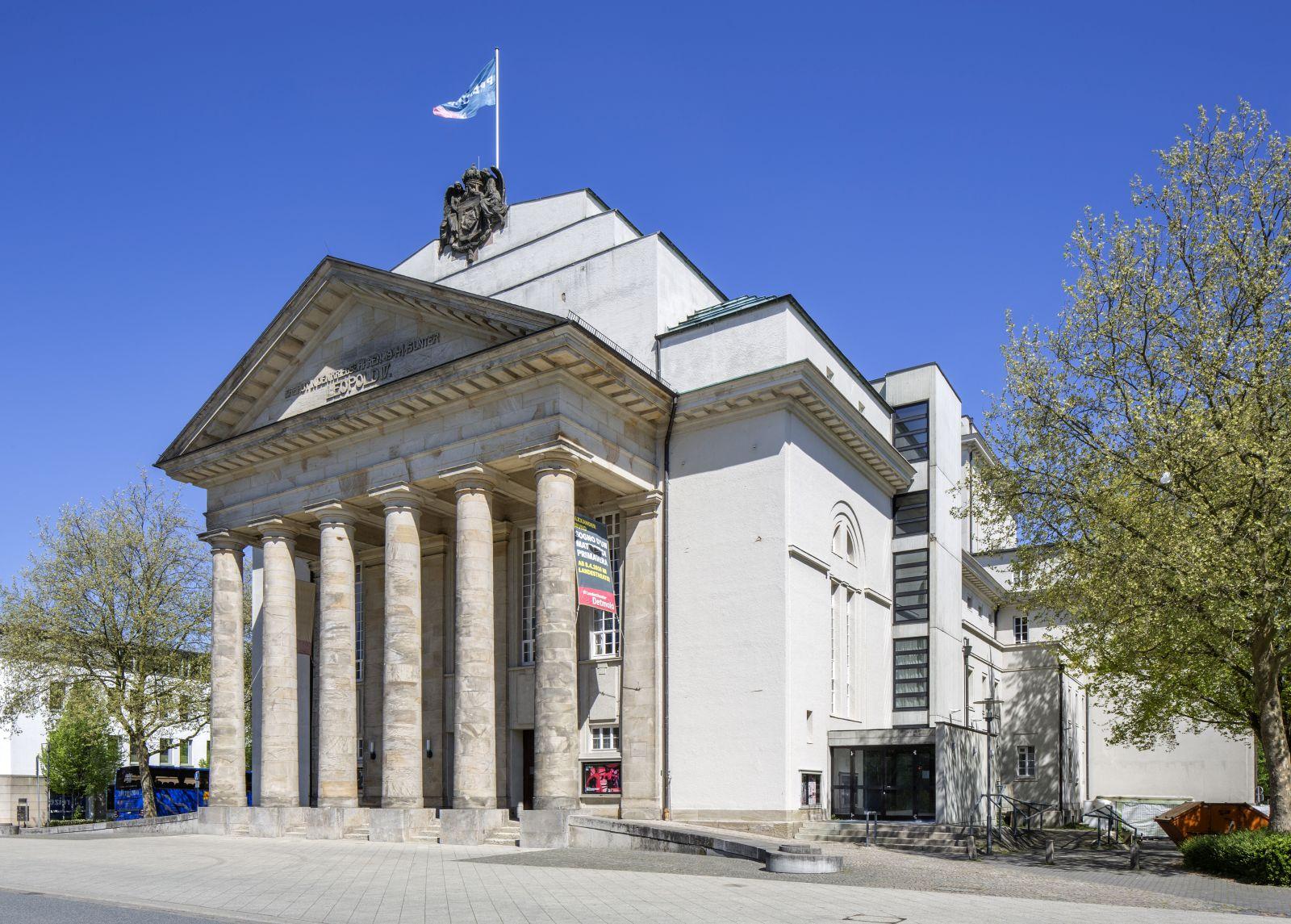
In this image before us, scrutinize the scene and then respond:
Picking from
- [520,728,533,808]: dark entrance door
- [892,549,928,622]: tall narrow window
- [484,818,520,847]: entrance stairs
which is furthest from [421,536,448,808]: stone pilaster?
[892,549,928,622]: tall narrow window

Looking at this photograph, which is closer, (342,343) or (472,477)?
(472,477)

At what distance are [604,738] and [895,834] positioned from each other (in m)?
7.69

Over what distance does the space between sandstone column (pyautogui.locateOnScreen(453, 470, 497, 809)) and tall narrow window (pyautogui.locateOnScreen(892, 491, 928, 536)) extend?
13712 millimetres

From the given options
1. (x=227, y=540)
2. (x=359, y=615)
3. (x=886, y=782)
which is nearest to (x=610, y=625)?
(x=886, y=782)

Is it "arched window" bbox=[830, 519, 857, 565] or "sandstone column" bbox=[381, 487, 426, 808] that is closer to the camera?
"sandstone column" bbox=[381, 487, 426, 808]

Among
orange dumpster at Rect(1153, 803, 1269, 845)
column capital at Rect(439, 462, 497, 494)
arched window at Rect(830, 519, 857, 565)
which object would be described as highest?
column capital at Rect(439, 462, 497, 494)

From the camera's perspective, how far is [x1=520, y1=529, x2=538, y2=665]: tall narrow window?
105 ft

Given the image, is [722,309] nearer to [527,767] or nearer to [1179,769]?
[527,767]

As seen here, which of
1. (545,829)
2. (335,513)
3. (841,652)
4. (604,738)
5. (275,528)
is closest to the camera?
(545,829)

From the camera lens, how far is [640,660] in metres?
29.0

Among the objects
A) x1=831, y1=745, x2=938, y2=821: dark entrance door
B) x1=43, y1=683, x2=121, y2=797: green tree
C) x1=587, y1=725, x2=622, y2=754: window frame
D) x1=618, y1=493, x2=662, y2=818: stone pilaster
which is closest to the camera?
x1=831, y1=745, x2=938, y2=821: dark entrance door

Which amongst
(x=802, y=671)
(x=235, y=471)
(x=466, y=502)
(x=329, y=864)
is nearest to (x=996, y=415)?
(x=802, y=671)

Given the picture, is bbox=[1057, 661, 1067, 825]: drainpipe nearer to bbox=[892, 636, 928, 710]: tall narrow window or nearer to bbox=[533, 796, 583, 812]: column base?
bbox=[892, 636, 928, 710]: tall narrow window

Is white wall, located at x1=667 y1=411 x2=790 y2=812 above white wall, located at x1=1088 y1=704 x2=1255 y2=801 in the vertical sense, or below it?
above
